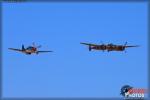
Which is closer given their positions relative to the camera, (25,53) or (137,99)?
(137,99)

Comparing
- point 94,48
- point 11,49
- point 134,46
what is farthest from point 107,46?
point 11,49

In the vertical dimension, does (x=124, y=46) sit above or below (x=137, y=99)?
above

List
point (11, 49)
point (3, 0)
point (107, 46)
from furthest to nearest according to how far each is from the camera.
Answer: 1. point (11, 49)
2. point (107, 46)
3. point (3, 0)

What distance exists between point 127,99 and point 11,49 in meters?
35.6

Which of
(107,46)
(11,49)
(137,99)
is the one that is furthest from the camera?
(11,49)

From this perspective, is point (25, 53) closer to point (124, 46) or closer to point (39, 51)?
point (39, 51)

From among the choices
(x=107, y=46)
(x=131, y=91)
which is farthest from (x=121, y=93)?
(x=107, y=46)

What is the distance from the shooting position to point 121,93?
133625mm

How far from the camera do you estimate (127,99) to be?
131 metres

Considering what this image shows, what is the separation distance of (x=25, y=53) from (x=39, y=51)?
3.22 meters

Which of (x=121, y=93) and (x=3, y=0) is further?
(x=121, y=93)

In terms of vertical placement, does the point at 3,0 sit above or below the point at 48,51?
above

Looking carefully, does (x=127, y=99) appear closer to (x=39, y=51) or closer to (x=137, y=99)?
(x=137, y=99)

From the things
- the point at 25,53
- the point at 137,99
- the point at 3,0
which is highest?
the point at 3,0
